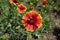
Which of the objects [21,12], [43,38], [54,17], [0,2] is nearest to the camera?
[21,12]

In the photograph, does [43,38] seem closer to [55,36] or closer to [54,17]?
[55,36]

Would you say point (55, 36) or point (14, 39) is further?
point (55, 36)

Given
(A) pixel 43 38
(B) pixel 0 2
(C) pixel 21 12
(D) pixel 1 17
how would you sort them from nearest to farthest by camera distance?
(C) pixel 21 12
(D) pixel 1 17
(A) pixel 43 38
(B) pixel 0 2

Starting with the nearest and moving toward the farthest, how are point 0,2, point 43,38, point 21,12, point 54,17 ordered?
point 21,12 < point 43,38 < point 0,2 < point 54,17

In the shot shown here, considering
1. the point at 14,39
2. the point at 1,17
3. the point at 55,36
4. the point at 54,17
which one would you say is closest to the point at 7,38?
the point at 14,39

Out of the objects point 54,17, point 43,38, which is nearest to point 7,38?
point 43,38

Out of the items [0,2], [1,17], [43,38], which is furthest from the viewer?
[0,2]

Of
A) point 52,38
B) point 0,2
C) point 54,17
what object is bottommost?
point 52,38

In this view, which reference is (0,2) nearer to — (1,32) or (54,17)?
(1,32)

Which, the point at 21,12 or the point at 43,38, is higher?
the point at 21,12
